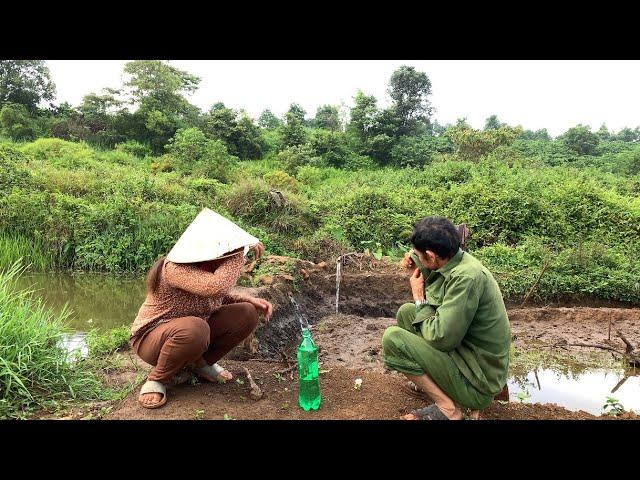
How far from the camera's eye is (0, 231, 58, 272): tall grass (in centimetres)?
816

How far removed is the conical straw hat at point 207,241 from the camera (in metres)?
2.96

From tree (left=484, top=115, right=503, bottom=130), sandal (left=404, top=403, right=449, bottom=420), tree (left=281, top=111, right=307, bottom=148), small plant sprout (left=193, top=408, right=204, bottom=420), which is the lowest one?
small plant sprout (left=193, top=408, right=204, bottom=420)

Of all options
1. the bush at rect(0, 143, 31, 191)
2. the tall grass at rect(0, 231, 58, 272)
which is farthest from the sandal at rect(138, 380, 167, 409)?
the bush at rect(0, 143, 31, 191)

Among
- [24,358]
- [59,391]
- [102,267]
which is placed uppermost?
[24,358]

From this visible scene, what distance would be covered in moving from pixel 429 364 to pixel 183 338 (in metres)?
1.49

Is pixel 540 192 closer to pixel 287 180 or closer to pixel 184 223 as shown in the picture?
pixel 287 180

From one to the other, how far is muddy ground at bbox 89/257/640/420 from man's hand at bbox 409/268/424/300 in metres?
0.77

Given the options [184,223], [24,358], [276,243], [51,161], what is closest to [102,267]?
[184,223]

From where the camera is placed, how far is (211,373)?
11.3ft

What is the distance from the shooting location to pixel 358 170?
19.9 metres

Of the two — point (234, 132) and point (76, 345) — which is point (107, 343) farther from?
point (234, 132)

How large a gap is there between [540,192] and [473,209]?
1767 millimetres

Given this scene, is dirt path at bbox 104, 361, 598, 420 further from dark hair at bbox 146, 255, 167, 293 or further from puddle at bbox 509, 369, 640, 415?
puddle at bbox 509, 369, 640, 415

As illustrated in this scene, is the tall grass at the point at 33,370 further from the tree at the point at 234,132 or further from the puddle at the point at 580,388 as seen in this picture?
the tree at the point at 234,132
